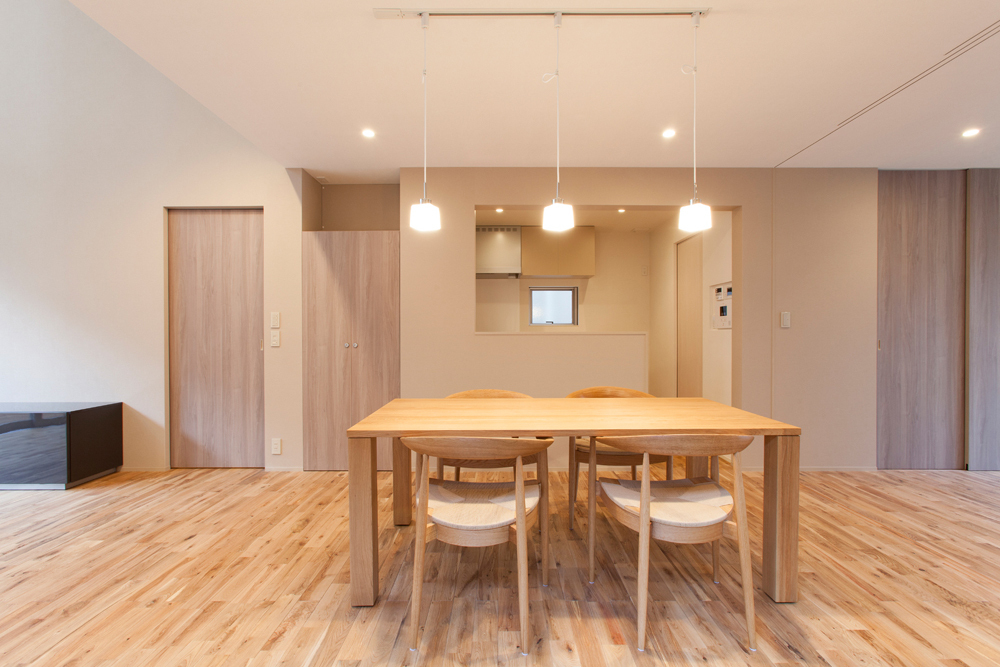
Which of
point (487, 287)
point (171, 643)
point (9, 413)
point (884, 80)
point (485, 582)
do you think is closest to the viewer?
point (171, 643)

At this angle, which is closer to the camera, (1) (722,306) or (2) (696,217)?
(2) (696,217)

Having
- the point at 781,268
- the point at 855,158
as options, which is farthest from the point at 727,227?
the point at 855,158

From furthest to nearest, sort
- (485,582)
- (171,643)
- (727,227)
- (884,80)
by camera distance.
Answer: (727,227) → (884,80) → (485,582) → (171,643)

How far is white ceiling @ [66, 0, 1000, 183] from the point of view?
1.84m

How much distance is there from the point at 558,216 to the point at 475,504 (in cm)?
134

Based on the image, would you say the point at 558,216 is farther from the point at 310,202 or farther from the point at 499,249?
the point at 499,249

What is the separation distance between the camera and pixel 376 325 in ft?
11.8

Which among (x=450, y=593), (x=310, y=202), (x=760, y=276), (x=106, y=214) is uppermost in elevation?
(x=310, y=202)

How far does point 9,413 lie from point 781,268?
5.96m

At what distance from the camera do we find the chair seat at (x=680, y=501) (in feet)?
5.26

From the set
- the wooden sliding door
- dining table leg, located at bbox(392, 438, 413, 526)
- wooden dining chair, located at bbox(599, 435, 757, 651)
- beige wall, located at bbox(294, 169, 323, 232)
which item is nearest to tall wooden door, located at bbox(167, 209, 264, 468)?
beige wall, located at bbox(294, 169, 323, 232)

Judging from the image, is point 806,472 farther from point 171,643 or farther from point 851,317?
point 171,643

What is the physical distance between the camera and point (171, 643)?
1.60m

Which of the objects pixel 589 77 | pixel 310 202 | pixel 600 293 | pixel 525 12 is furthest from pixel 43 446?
pixel 600 293
